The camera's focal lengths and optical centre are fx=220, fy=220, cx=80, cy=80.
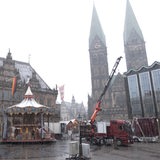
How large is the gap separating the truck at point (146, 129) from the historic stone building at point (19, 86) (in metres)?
15.2

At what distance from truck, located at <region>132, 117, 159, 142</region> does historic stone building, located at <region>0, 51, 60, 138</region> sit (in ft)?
49.9

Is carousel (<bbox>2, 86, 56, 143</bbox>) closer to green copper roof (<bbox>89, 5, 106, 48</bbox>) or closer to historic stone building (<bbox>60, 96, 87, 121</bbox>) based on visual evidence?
green copper roof (<bbox>89, 5, 106, 48</bbox>)


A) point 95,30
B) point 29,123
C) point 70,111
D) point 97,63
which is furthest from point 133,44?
point 29,123

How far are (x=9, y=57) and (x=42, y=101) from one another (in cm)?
1211

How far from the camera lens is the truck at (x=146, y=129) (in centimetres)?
3000

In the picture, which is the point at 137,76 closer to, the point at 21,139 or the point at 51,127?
the point at 51,127

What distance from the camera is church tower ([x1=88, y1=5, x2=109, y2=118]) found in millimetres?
86125

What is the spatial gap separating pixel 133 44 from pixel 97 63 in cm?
1669

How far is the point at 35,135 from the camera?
28844 mm

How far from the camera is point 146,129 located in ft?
100.0

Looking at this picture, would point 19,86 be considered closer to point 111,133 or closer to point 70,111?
point 111,133

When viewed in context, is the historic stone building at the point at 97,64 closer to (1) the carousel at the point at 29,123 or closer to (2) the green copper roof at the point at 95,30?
(2) the green copper roof at the point at 95,30

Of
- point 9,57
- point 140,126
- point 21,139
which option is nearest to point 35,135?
point 21,139

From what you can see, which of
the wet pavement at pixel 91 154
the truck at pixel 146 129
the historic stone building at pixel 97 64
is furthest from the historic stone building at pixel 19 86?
the historic stone building at pixel 97 64
